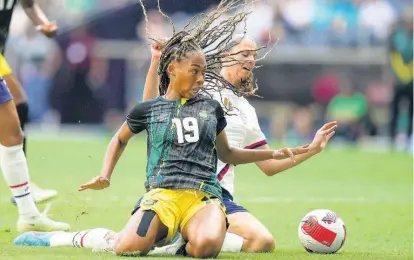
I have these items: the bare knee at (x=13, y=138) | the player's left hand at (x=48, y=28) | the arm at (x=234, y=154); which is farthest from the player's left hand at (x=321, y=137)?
the player's left hand at (x=48, y=28)

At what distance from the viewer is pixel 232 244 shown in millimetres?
8422

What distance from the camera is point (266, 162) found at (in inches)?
351

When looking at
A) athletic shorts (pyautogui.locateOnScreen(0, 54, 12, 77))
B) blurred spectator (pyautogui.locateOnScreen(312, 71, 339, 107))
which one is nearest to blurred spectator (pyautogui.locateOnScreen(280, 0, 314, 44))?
blurred spectator (pyautogui.locateOnScreen(312, 71, 339, 107))

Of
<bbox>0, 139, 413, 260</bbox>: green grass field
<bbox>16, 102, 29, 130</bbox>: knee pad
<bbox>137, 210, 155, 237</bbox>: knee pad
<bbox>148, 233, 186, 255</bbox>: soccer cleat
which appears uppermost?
<bbox>16, 102, 29, 130</bbox>: knee pad

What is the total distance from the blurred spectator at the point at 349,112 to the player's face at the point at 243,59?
15.9m

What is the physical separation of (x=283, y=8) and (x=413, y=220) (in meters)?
15.0

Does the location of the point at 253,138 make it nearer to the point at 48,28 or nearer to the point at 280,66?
the point at 48,28

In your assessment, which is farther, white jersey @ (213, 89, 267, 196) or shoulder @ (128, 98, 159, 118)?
white jersey @ (213, 89, 267, 196)

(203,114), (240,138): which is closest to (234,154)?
(203,114)

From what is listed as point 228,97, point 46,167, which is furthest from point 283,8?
point 228,97

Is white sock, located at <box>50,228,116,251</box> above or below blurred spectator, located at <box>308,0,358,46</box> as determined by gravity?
above

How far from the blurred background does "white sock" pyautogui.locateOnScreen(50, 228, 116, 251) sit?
1518 cm

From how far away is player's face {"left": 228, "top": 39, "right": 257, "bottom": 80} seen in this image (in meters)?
8.80

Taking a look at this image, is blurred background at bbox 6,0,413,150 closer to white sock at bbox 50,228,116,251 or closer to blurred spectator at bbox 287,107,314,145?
blurred spectator at bbox 287,107,314,145
